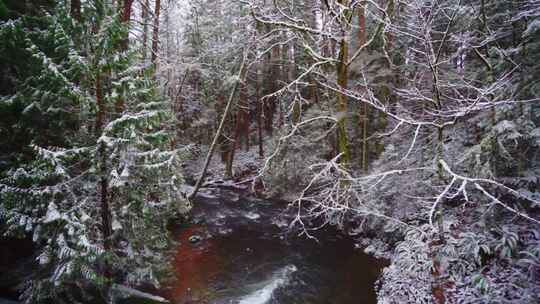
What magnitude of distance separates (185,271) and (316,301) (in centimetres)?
362

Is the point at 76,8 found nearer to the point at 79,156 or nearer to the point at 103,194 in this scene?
the point at 79,156

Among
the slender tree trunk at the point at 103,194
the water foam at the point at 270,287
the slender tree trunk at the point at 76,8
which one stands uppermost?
the slender tree trunk at the point at 76,8

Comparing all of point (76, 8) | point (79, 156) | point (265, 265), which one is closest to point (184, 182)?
point (79, 156)

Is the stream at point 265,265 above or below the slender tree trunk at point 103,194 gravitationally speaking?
below

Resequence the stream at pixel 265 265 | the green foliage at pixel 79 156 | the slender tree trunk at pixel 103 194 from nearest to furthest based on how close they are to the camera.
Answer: the green foliage at pixel 79 156 → the slender tree trunk at pixel 103 194 → the stream at pixel 265 265

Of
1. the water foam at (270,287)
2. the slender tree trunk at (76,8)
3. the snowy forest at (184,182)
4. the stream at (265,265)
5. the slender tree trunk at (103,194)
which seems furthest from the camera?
the stream at (265,265)

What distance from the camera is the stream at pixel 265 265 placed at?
271 inches

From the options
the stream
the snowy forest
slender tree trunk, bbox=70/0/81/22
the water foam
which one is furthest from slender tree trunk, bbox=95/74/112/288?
the water foam

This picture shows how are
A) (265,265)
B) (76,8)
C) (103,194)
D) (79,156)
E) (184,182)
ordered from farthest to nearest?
(265,265)
(184,182)
(76,8)
(103,194)
(79,156)

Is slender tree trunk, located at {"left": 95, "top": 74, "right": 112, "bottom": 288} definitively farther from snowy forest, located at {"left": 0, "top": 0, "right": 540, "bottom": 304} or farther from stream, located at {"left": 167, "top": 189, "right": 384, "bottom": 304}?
stream, located at {"left": 167, "top": 189, "right": 384, "bottom": 304}

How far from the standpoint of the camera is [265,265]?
8430mm

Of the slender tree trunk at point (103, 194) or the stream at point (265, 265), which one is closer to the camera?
the slender tree trunk at point (103, 194)

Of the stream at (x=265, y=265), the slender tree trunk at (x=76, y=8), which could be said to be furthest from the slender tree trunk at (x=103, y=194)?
the stream at (x=265, y=265)

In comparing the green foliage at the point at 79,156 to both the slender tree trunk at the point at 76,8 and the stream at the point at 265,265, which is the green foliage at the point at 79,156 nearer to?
the slender tree trunk at the point at 76,8
